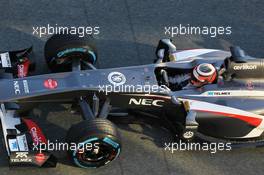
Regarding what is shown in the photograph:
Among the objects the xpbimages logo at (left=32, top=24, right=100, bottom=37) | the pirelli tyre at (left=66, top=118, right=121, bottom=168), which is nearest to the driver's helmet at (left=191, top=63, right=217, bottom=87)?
the pirelli tyre at (left=66, top=118, right=121, bottom=168)

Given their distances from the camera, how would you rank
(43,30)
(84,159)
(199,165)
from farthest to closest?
1. (43,30)
2. (199,165)
3. (84,159)

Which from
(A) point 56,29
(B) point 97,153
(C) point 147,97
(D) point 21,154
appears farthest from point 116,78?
(A) point 56,29

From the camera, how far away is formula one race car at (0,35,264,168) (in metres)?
6.18

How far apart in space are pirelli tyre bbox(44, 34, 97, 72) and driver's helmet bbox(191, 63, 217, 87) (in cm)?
139

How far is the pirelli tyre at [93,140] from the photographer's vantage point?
19.2 feet

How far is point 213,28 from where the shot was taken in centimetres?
864

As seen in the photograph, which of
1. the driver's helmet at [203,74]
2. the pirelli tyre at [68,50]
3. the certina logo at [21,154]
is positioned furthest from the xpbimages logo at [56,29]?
the certina logo at [21,154]

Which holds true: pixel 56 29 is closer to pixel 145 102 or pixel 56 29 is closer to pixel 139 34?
pixel 139 34

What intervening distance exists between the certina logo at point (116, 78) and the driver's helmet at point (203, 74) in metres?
0.80

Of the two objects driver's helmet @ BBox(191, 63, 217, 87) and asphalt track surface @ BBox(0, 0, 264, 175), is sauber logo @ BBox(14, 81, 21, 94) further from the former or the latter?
driver's helmet @ BBox(191, 63, 217, 87)

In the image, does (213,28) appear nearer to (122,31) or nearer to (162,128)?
(122,31)

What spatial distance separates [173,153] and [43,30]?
2.85 metres

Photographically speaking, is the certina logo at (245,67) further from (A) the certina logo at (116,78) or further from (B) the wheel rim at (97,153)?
(B) the wheel rim at (97,153)

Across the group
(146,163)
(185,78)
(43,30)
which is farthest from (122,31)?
(146,163)
